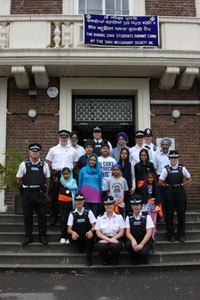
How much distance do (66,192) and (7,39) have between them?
4724 millimetres

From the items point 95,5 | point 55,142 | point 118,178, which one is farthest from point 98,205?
point 95,5

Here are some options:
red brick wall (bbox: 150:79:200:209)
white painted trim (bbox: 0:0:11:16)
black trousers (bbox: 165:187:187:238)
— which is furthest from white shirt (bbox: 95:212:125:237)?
white painted trim (bbox: 0:0:11:16)

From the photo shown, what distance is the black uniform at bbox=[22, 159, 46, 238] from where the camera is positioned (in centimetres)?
614

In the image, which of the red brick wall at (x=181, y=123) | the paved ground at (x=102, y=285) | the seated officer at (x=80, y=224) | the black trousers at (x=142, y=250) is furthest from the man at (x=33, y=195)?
the red brick wall at (x=181, y=123)

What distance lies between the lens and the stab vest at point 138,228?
568 centimetres

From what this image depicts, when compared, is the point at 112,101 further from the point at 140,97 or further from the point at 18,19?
the point at 18,19

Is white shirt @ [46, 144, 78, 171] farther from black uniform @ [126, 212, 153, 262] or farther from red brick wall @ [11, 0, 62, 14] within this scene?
red brick wall @ [11, 0, 62, 14]

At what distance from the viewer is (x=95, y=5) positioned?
9.95 m

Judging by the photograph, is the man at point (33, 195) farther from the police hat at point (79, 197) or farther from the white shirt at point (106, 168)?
the white shirt at point (106, 168)

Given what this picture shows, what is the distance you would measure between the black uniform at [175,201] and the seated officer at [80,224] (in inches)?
57.0

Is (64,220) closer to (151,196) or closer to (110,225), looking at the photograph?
(110,225)

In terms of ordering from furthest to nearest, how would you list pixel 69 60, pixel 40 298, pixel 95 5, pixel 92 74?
1. pixel 95 5
2. pixel 92 74
3. pixel 69 60
4. pixel 40 298

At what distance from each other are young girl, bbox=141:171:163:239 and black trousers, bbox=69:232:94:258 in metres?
1.24

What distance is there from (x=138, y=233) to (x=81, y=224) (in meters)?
1.01
